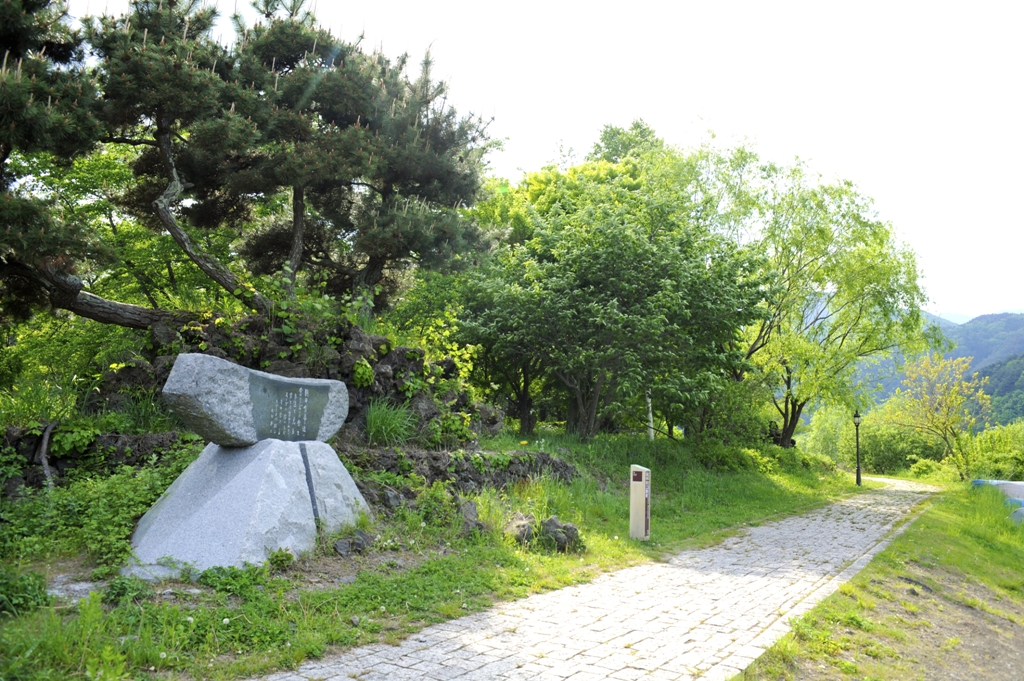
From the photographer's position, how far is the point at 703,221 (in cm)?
2438

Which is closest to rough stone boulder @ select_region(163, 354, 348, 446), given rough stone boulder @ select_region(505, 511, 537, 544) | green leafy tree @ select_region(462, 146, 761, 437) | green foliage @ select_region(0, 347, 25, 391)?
rough stone boulder @ select_region(505, 511, 537, 544)

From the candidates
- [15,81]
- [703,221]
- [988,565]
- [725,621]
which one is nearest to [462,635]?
[725,621]

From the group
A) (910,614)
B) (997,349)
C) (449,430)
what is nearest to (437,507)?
(449,430)

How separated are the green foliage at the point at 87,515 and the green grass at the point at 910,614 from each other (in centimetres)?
566

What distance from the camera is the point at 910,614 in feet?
22.7

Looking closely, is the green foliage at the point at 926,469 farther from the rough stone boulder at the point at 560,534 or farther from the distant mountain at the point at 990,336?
the distant mountain at the point at 990,336

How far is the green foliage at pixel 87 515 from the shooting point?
6.46m

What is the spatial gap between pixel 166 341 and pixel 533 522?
594 centimetres

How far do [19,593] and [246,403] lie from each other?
2.71 m

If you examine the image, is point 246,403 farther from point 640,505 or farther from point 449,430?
point 640,505

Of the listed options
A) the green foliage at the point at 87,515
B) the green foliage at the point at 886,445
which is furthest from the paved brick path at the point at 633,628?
the green foliage at the point at 886,445

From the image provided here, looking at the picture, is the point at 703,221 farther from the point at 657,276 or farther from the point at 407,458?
the point at 407,458

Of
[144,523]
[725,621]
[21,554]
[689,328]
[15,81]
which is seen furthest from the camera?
[689,328]

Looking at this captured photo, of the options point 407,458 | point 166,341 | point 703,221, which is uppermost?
point 703,221
